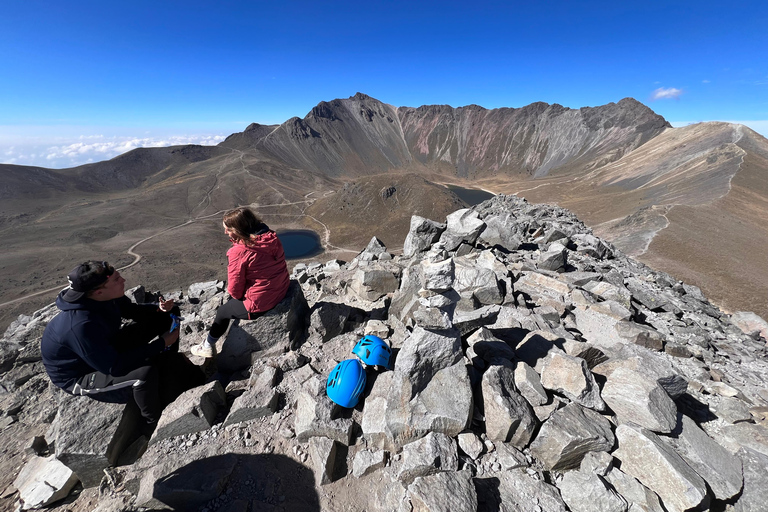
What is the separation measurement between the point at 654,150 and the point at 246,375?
12740 cm

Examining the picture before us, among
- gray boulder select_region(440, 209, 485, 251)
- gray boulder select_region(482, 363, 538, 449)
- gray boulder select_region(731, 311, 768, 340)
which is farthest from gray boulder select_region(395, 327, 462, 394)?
gray boulder select_region(731, 311, 768, 340)

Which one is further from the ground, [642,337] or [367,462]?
[367,462]

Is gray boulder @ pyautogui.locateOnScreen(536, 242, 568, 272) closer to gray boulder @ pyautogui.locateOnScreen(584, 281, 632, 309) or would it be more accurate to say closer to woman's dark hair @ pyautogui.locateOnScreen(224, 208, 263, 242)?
gray boulder @ pyautogui.locateOnScreen(584, 281, 632, 309)

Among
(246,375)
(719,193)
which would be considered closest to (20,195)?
(246,375)

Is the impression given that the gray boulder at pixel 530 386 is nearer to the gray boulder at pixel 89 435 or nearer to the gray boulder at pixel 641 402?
the gray boulder at pixel 641 402

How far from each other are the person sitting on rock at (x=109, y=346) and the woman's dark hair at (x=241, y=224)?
1.93 meters

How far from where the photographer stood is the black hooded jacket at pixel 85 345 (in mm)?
4379

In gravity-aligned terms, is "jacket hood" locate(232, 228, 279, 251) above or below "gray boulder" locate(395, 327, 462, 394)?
above

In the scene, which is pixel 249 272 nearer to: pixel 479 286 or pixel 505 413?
pixel 505 413

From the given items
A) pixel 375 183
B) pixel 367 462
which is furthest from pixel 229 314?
pixel 375 183

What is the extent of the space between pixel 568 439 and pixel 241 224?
6.93 m

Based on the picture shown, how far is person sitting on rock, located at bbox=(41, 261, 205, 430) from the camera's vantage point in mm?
4391

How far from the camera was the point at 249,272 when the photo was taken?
20.9 feet

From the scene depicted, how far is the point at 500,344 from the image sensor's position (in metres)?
6.35
